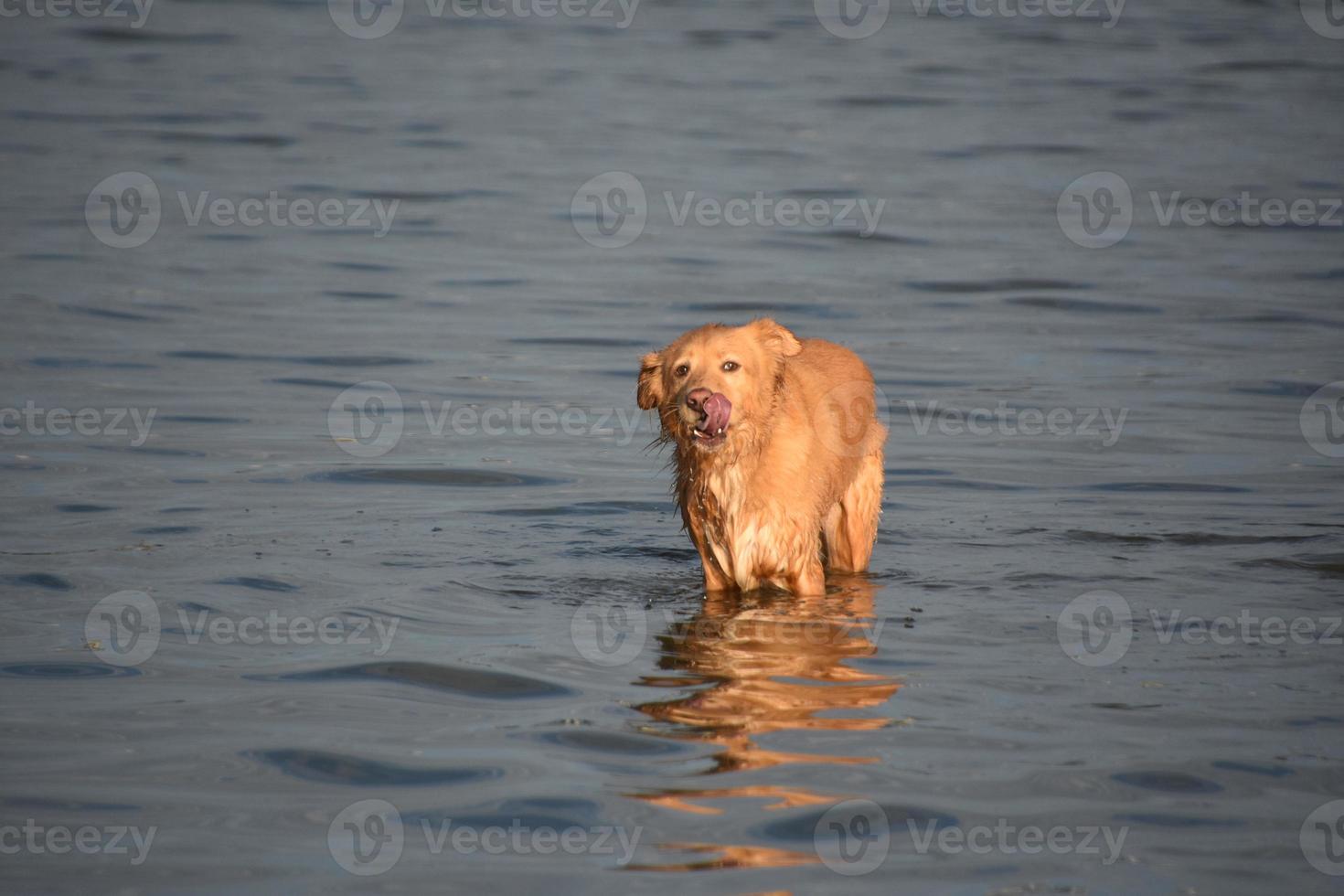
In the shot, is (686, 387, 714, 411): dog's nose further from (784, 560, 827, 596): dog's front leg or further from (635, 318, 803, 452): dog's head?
(784, 560, 827, 596): dog's front leg

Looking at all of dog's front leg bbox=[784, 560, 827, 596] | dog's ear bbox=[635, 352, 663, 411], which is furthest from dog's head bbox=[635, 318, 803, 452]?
dog's front leg bbox=[784, 560, 827, 596]

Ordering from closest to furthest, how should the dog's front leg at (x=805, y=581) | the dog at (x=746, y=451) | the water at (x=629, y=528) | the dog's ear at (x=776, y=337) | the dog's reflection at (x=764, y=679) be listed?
the water at (x=629, y=528)
the dog's reflection at (x=764, y=679)
the dog at (x=746, y=451)
the dog's ear at (x=776, y=337)
the dog's front leg at (x=805, y=581)

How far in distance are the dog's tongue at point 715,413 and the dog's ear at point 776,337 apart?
0.49 m

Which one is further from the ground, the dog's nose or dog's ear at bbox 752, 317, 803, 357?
dog's ear at bbox 752, 317, 803, 357

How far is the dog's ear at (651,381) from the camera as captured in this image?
28.9 ft

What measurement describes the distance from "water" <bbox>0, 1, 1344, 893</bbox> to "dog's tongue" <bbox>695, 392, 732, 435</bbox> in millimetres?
1006

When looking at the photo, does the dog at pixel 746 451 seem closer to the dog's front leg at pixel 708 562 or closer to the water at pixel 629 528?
the dog's front leg at pixel 708 562

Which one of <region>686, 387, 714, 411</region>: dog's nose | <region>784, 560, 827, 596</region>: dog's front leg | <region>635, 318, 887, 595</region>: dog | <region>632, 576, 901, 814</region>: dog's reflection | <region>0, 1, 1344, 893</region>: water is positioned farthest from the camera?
<region>784, 560, 827, 596</region>: dog's front leg

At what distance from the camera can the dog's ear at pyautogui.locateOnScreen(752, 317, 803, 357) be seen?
8.73 metres

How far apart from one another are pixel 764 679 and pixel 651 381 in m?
2.18

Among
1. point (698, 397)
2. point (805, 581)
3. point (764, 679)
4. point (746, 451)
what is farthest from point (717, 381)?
point (764, 679)

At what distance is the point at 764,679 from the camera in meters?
7.32

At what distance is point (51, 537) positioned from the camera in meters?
9.60

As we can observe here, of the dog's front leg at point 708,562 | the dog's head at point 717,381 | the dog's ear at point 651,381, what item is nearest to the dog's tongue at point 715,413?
the dog's head at point 717,381
